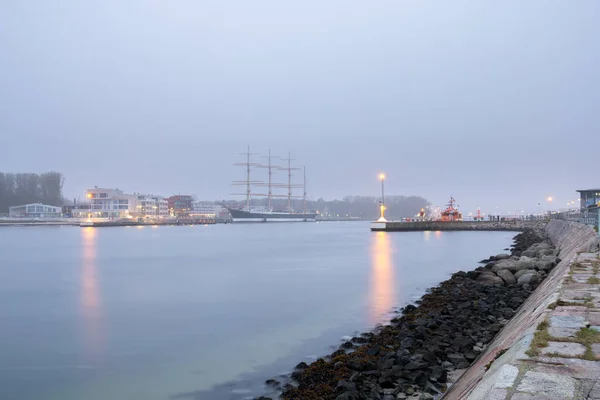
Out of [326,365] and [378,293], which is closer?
[326,365]

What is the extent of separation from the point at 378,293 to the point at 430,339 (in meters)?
9.75

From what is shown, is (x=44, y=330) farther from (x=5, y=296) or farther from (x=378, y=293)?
(x=378, y=293)

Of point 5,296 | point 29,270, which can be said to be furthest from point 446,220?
point 5,296

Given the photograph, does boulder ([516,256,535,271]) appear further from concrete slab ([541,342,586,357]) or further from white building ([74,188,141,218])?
white building ([74,188,141,218])

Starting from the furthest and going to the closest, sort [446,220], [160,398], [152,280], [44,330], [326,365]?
1. [446,220]
2. [152,280]
3. [44,330]
4. [326,365]
5. [160,398]

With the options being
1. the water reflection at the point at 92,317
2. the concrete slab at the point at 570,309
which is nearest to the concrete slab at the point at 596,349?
the concrete slab at the point at 570,309

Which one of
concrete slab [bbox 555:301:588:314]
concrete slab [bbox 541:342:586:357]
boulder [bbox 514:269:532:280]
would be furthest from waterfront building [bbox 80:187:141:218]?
concrete slab [bbox 541:342:586:357]

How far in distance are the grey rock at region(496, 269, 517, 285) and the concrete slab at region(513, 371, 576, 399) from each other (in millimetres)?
13802

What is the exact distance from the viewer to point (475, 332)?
408 inches

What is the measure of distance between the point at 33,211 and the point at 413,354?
175 m

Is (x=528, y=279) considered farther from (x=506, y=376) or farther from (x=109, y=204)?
(x=109, y=204)

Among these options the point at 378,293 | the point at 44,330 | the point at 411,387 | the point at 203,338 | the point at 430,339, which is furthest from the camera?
the point at 378,293

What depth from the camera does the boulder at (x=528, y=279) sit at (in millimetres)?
16031

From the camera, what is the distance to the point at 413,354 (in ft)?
28.2
